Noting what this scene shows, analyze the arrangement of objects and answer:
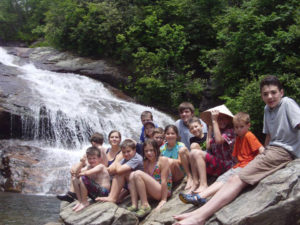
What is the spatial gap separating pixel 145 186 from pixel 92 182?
0.92 metres

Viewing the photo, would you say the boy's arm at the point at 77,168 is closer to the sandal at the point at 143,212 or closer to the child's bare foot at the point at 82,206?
the child's bare foot at the point at 82,206

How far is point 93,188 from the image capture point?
15.6ft

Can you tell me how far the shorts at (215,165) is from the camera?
4.28m

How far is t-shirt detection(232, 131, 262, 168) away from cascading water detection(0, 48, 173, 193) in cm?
614

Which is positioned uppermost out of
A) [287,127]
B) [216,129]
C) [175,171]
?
[287,127]

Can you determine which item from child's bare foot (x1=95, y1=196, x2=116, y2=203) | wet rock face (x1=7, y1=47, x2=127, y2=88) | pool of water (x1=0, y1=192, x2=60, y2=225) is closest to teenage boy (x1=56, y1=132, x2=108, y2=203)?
child's bare foot (x1=95, y1=196, x2=116, y2=203)

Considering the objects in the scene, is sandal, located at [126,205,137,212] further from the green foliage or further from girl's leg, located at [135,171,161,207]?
the green foliage

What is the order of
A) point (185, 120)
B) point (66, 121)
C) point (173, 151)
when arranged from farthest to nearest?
point (66, 121) → point (185, 120) → point (173, 151)

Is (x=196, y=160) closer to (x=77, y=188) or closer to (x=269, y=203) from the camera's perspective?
(x=269, y=203)

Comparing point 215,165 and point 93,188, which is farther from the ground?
point 215,165

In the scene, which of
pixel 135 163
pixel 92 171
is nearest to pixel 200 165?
pixel 135 163

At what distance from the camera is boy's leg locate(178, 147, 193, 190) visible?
4361 millimetres

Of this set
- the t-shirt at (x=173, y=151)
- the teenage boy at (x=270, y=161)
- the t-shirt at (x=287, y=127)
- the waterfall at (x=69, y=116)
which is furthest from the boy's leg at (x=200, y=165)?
the waterfall at (x=69, y=116)

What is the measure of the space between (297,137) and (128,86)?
1504 cm
